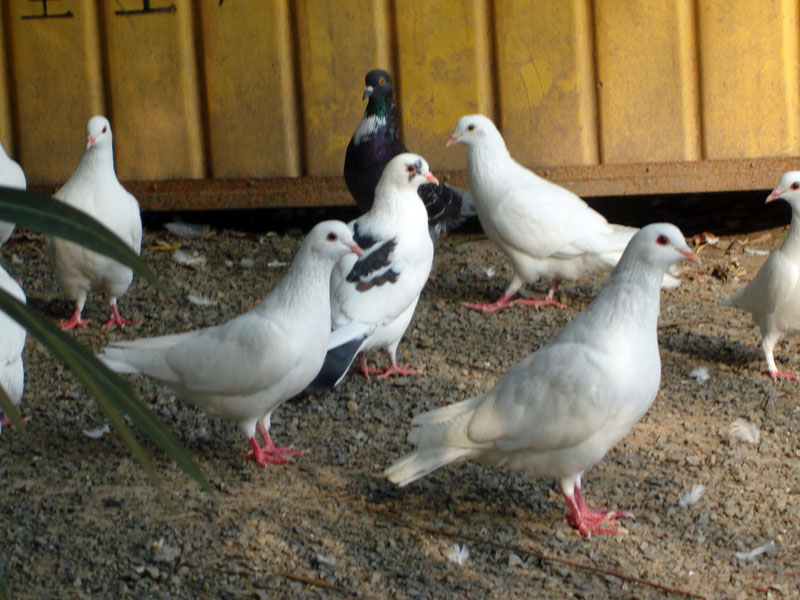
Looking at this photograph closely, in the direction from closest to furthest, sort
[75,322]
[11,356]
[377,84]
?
1. [11,356]
2. [75,322]
3. [377,84]

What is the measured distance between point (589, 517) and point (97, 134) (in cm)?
319

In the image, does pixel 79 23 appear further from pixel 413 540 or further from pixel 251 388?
pixel 413 540

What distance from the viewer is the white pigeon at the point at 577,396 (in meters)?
2.88

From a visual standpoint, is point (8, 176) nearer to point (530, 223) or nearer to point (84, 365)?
point (530, 223)

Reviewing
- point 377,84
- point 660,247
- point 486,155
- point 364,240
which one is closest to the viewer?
point 660,247

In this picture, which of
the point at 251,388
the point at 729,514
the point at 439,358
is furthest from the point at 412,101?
the point at 729,514

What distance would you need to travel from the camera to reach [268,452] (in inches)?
145

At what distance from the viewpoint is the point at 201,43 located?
6117 millimetres

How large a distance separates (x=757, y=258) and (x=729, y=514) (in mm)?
3063

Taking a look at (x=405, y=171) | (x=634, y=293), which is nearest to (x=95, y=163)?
(x=405, y=171)

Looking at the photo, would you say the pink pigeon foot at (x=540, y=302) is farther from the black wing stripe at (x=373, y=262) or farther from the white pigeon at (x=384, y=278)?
the black wing stripe at (x=373, y=262)

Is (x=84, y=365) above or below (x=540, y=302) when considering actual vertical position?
above

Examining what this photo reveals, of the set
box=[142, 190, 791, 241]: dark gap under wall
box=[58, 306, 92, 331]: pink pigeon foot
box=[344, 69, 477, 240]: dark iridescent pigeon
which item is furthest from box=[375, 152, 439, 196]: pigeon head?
box=[142, 190, 791, 241]: dark gap under wall

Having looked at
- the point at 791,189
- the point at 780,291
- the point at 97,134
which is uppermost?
the point at 97,134
